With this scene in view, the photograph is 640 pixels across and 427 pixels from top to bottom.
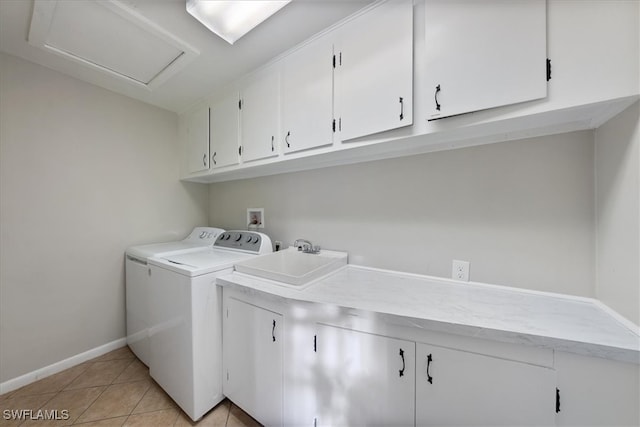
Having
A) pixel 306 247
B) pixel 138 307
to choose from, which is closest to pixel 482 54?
pixel 306 247

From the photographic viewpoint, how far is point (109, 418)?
136 centimetres

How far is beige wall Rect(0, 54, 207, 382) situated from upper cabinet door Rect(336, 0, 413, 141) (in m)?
2.10

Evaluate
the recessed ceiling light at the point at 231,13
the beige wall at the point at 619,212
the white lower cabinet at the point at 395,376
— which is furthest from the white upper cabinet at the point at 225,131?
the beige wall at the point at 619,212

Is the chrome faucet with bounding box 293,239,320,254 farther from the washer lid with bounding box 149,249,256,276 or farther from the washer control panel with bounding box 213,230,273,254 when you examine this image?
the washer lid with bounding box 149,249,256,276

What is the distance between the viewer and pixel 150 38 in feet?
4.52

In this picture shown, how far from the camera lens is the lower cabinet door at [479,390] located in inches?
29.6

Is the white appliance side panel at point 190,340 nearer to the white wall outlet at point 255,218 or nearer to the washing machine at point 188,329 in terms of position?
the washing machine at point 188,329

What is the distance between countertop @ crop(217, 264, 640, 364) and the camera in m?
0.72

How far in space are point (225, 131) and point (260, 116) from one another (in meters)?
0.45

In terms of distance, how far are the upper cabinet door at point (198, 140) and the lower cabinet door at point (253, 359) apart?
1.46 metres

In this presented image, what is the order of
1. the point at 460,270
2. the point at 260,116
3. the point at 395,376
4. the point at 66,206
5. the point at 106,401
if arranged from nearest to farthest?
1. the point at 395,376
2. the point at 460,270
3. the point at 106,401
4. the point at 260,116
5. the point at 66,206

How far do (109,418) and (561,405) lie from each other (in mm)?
2259

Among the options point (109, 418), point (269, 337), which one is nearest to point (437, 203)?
point (269, 337)

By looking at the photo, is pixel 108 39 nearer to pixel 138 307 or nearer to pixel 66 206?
pixel 66 206
